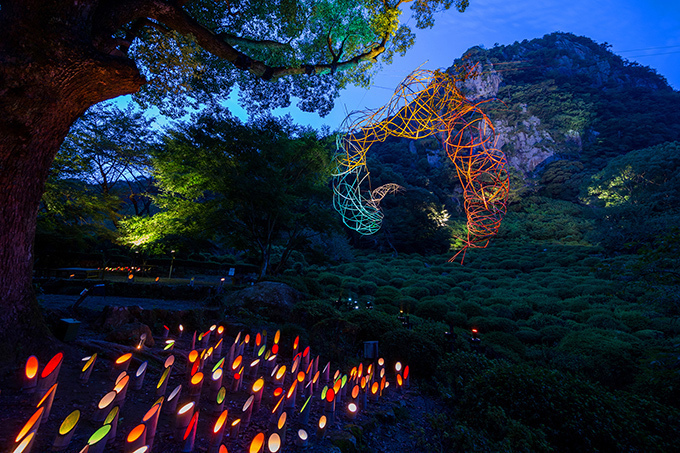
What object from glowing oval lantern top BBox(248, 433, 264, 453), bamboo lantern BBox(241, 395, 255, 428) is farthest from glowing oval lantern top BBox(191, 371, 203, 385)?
glowing oval lantern top BBox(248, 433, 264, 453)

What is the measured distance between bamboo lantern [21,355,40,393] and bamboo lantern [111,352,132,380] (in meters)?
0.63

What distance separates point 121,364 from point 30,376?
29.9 inches

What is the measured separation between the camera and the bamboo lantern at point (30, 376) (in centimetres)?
255

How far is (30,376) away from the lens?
2557mm

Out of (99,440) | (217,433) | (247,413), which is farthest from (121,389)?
(247,413)

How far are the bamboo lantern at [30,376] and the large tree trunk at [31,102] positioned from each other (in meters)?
0.39

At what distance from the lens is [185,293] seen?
10078 millimetres

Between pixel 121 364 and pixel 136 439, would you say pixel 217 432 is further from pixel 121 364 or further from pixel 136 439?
pixel 121 364

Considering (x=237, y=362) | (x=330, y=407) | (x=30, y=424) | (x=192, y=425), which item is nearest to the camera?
(x=30, y=424)

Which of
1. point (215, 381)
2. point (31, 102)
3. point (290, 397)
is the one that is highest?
point (31, 102)

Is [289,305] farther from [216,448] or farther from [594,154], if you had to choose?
[594,154]

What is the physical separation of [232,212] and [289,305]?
6287 millimetres

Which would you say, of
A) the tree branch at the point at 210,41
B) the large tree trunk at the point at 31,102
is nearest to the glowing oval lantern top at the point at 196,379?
the large tree trunk at the point at 31,102

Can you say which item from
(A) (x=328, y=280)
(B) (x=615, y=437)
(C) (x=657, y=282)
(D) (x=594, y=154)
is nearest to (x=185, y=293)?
(A) (x=328, y=280)
